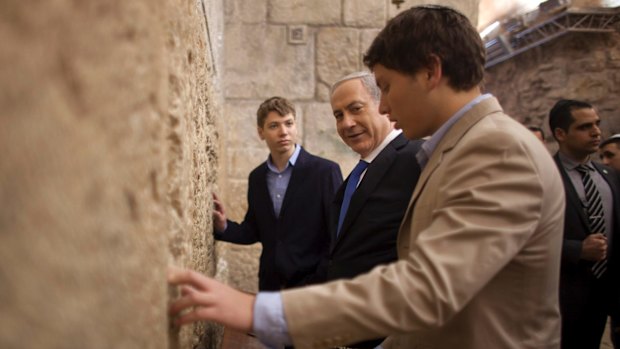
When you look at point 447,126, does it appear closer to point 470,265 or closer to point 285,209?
point 470,265

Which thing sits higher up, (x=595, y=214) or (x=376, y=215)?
(x=376, y=215)

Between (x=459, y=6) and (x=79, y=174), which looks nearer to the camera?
(x=79, y=174)

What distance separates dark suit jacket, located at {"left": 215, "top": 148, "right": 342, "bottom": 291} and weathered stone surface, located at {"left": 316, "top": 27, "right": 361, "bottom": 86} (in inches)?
62.1

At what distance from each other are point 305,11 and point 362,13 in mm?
484

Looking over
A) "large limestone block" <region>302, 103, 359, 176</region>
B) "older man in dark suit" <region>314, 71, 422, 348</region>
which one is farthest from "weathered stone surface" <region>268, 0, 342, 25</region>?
"older man in dark suit" <region>314, 71, 422, 348</region>

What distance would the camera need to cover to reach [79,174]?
0.54 meters

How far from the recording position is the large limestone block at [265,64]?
3.93 metres

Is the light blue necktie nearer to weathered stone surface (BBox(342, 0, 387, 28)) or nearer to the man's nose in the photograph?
the man's nose

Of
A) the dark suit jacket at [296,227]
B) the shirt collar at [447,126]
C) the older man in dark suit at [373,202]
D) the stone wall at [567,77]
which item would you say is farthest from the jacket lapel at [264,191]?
the stone wall at [567,77]

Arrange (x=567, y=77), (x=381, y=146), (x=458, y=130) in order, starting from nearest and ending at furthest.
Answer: (x=458, y=130)
(x=381, y=146)
(x=567, y=77)

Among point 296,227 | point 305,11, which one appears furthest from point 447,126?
point 305,11

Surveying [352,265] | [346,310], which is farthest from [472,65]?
[352,265]

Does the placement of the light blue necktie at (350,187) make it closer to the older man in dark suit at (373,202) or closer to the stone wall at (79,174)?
the older man in dark suit at (373,202)

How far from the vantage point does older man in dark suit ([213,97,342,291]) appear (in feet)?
7.66
